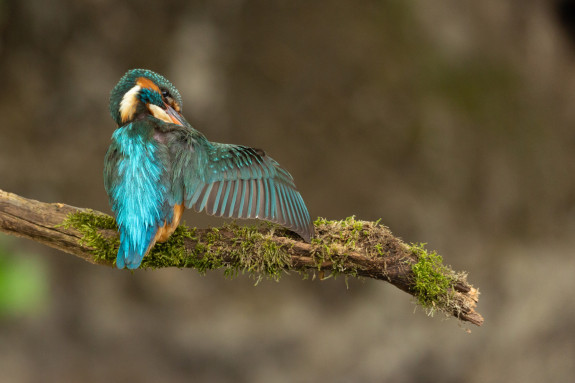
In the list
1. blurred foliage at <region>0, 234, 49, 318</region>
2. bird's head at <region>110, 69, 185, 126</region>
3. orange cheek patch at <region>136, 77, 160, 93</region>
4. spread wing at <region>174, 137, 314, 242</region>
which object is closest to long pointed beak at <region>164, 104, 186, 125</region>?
bird's head at <region>110, 69, 185, 126</region>

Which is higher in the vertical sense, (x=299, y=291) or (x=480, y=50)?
(x=480, y=50)

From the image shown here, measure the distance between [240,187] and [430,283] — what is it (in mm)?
872

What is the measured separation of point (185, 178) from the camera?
Answer: 2.37 metres

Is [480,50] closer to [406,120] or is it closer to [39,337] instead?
[406,120]

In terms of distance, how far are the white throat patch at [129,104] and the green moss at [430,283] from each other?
1.39m

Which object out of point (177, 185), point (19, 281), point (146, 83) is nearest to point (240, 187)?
point (177, 185)

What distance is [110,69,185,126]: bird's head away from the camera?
2.64 m

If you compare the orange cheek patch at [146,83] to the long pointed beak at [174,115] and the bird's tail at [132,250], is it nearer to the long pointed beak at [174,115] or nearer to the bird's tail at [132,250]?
the long pointed beak at [174,115]

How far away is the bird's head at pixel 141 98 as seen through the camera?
2.64 m

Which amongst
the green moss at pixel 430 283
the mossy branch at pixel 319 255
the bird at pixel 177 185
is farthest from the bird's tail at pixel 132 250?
the green moss at pixel 430 283

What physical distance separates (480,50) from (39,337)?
4.39m

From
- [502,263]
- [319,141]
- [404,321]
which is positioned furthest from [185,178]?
[502,263]

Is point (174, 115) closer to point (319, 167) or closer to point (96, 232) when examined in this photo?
point (96, 232)

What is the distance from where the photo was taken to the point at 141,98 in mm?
2668
